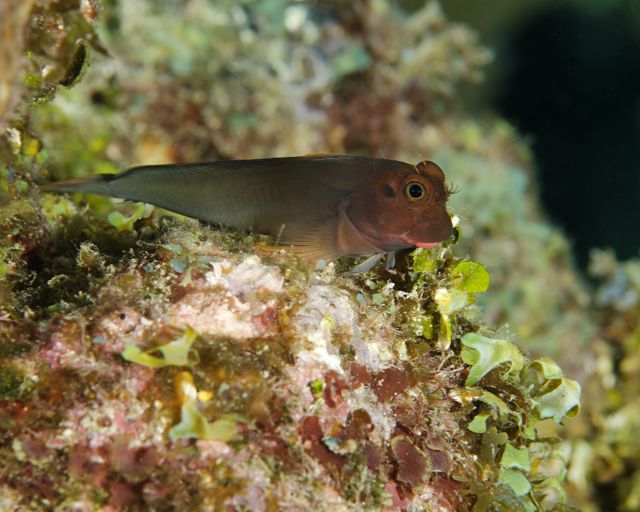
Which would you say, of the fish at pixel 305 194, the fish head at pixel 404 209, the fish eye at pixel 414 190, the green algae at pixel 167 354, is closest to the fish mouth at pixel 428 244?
the fish head at pixel 404 209

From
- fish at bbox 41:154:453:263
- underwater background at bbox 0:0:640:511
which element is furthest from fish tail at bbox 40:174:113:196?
underwater background at bbox 0:0:640:511

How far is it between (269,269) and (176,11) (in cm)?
678

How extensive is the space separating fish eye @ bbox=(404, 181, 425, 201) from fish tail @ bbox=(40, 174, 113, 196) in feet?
7.09

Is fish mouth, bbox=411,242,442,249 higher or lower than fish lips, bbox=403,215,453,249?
lower

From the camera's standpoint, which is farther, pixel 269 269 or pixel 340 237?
pixel 340 237

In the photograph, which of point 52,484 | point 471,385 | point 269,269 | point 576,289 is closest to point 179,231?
point 269,269

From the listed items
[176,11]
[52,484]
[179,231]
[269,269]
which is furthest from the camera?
[176,11]

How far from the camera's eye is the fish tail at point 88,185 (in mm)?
3379

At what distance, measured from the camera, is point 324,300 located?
2.56 m

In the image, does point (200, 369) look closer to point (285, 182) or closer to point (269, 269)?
point (269, 269)

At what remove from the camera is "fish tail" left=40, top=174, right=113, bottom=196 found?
11.1ft

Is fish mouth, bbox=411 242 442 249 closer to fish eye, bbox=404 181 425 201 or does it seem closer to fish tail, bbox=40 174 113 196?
fish eye, bbox=404 181 425 201

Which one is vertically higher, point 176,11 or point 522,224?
point 176,11

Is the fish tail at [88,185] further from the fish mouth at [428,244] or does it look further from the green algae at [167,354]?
the fish mouth at [428,244]
